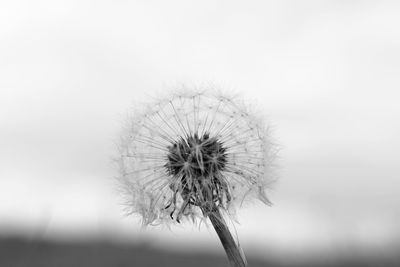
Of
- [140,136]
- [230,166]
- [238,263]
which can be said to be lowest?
[238,263]

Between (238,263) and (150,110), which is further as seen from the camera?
(150,110)

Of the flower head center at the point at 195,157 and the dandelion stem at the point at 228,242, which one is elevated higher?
the flower head center at the point at 195,157

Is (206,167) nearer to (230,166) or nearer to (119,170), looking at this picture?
(230,166)

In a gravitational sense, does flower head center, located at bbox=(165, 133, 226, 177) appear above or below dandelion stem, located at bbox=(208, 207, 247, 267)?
above

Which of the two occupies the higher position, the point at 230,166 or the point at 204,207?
the point at 230,166

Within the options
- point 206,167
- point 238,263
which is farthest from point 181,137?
point 238,263

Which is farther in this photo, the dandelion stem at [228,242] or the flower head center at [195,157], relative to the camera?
the flower head center at [195,157]

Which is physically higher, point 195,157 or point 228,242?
point 195,157

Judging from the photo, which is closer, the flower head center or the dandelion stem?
the dandelion stem
